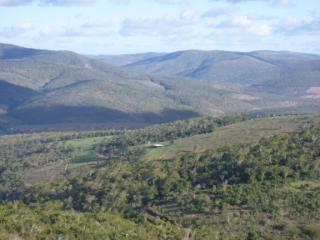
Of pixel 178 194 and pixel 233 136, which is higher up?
pixel 233 136

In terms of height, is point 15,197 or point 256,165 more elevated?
point 256,165

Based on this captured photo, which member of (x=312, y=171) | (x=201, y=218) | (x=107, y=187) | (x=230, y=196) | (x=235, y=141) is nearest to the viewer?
(x=201, y=218)

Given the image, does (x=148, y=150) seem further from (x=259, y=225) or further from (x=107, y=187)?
(x=259, y=225)

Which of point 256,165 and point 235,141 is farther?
point 235,141

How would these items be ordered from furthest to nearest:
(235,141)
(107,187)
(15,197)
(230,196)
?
(235,141) < (15,197) < (107,187) < (230,196)

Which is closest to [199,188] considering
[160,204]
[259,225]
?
[160,204]

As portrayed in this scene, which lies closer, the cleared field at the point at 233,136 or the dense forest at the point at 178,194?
the dense forest at the point at 178,194

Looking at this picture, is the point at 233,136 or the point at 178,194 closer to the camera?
the point at 178,194

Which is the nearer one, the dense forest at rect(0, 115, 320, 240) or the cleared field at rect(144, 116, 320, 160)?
the dense forest at rect(0, 115, 320, 240)
